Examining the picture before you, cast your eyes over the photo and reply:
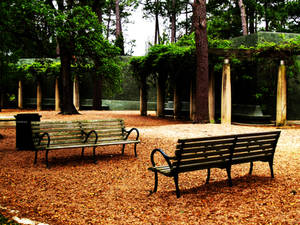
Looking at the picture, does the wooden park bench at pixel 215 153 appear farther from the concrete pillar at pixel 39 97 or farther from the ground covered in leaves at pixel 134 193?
the concrete pillar at pixel 39 97

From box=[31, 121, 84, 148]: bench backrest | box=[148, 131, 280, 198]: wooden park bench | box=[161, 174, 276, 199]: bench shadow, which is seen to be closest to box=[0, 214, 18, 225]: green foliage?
box=[148, 131, 280, 198]: wooden park bench

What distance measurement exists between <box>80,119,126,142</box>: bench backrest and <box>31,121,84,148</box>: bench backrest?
0.71ft

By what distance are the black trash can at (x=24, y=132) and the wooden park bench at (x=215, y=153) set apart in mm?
4865

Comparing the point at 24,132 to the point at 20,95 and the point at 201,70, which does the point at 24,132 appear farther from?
the point at 20,95

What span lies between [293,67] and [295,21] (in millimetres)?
13160

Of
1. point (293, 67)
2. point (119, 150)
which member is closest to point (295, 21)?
point (293, 67)

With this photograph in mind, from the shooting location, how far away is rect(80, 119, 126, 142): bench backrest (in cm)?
805

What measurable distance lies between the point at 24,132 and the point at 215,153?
5.91 metres

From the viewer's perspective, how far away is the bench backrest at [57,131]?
7223 mm

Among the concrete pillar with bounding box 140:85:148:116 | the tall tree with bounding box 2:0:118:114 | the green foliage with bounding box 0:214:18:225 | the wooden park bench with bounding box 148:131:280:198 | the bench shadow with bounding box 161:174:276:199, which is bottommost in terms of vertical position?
the green foliage with bounding box 0:214:18:225

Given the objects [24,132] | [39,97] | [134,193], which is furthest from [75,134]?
[39,97]

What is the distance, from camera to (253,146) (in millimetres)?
5719

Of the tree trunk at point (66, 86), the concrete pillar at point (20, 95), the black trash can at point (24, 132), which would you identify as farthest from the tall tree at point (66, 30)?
the concrete pillar at point (20, 95)

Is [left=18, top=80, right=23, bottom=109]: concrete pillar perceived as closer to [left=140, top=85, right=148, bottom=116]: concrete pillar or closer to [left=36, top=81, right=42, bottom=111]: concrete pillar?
[left=36, top=81, right=42, bottom=111]: concrete pillar
